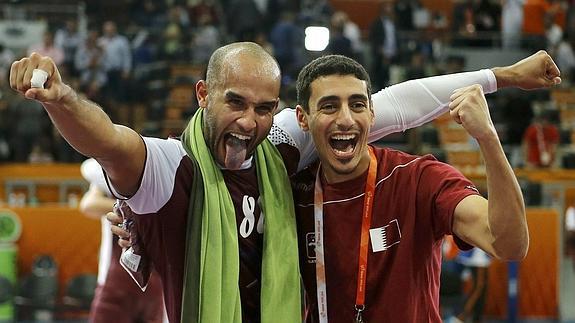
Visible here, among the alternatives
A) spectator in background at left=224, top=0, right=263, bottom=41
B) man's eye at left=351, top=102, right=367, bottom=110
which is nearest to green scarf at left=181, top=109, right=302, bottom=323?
man's eye at left=351, top=102, right=367, bottom=110

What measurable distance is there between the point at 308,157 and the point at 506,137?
1306 centimetres

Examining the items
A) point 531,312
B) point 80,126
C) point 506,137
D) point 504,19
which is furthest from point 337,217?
point 504,19

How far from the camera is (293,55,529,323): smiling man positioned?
3.31 m

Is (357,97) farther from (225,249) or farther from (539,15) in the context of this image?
(539,15)

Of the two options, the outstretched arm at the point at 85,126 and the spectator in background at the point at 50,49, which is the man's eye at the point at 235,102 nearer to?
the outstretched arm at the point at 85,126

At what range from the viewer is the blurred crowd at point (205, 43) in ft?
47.8

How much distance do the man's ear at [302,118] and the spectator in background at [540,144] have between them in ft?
38.3

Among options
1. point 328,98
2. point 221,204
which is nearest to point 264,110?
point 328,98

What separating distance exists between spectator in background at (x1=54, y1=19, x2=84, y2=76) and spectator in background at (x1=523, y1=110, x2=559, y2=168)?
23.5ft

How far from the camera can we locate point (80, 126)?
281cm

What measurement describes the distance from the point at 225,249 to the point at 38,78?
93 cm

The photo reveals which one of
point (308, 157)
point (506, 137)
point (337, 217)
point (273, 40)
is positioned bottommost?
point (337, 217)

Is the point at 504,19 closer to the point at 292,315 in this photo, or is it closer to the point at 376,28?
the point at 376,28

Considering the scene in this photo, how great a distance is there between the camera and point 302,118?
11.8 feet
